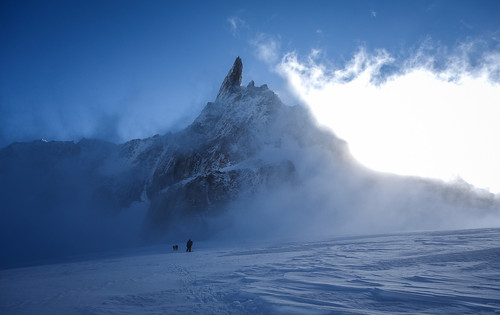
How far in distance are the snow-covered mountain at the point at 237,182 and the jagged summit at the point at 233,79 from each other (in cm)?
73

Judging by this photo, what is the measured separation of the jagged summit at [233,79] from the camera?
142 metres

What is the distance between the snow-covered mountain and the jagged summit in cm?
73

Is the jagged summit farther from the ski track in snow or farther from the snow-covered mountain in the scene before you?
the ski track in snow

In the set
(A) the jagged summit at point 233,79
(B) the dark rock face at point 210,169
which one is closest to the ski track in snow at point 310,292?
(B) the dark rock face at point 210,169

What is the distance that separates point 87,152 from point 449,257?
233913 mm

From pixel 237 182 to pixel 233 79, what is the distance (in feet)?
242

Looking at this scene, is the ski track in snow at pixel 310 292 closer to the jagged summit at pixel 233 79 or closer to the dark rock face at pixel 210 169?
the dark rock face at pixel 210 169

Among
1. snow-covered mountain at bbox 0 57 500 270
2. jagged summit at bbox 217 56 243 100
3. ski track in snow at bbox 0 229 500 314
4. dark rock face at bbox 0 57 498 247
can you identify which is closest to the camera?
ski track in snow at bbox 0 229 500 314

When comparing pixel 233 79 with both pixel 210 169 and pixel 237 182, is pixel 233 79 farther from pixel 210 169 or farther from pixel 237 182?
pixel 237 182

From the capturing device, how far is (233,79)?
144m

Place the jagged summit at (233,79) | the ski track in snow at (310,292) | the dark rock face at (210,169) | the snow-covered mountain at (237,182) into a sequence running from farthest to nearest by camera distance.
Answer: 1. the jagged summit at (233,79)
2. the dark rock face at (210,169)
3. the snow-covered mountain at (237,182)
4. the ski track in snow at (310,292)

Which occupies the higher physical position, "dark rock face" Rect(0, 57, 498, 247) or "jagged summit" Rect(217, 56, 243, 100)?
"jagged summit" Rect(217, 56, 243, 100)

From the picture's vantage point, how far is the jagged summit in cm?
14231

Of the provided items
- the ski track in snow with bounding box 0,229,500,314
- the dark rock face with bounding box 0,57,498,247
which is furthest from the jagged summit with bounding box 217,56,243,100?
the ski track in snow with bounding box 0,229,500,314
